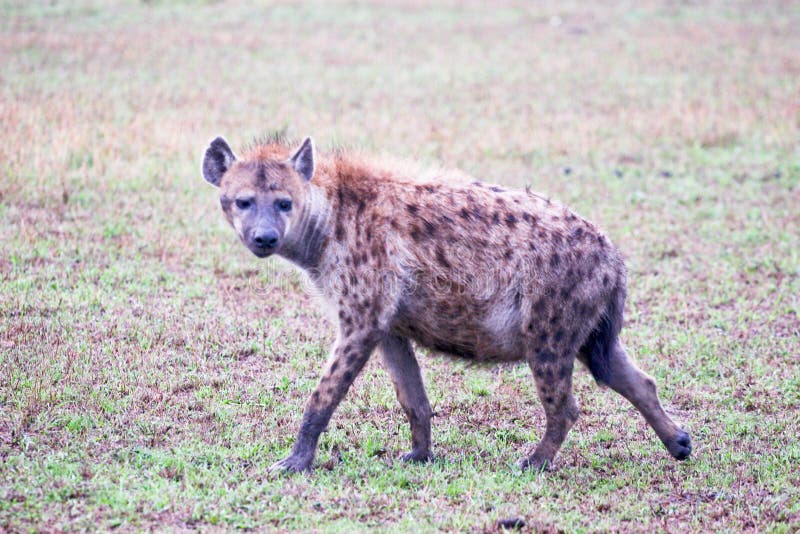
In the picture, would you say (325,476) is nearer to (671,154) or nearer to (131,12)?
(671,154)

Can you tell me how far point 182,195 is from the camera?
8828 millimetres

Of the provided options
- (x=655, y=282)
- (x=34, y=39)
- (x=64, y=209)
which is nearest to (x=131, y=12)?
Answer: (x=34, y=39)

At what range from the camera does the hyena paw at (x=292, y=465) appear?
4.41 metres

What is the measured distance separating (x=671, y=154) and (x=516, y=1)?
39.2ft

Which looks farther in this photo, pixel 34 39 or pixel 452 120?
pixel 34 39

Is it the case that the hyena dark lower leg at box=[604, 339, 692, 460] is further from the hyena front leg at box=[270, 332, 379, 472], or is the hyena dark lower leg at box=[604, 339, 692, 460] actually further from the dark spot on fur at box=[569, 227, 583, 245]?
the hyena front leg at box=[270, 332, 379, 472]

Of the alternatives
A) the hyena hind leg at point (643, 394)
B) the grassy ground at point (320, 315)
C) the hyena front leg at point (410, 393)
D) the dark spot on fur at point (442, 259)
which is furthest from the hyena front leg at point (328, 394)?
the hyena hind leg at point (643, 394)

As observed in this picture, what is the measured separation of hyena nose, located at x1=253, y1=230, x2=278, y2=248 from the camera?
4383 millimetres

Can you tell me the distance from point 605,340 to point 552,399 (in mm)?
385

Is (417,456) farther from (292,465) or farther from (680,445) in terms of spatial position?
(680,445)

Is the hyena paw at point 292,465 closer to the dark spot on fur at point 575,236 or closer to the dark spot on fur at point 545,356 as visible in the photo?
the dark spot on fur at point 545,356

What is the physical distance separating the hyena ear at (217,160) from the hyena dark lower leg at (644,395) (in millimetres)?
1906

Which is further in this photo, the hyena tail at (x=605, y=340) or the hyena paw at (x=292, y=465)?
the hyena tail at (x=605, y=340)

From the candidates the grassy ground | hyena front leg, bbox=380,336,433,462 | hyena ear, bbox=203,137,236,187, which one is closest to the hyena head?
hyena ear, bbox=203,137,236,187
